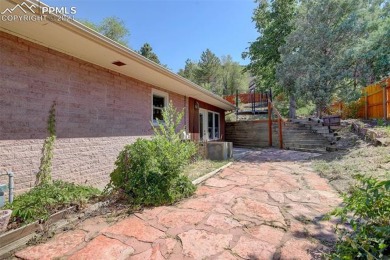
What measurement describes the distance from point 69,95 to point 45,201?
214 centimetres

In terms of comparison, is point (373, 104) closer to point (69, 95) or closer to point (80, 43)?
point (80, 43)

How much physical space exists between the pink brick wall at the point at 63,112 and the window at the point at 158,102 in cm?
106

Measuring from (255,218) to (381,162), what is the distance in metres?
3.99

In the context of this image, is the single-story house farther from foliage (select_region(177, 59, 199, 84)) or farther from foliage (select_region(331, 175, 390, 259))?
foliage (select_region(177, 59, 199, 84))

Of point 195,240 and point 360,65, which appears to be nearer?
point 195,240

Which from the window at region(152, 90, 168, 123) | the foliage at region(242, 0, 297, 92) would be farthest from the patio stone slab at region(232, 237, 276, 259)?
the foliage at region(242, 0, 297, 92)

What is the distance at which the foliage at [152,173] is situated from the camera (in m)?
3.17

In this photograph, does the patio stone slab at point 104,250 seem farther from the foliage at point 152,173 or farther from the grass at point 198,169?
the grass at point 198,169

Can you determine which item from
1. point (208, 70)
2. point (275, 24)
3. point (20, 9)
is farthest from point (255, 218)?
point (208, 70)

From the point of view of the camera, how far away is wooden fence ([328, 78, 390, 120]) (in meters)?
8.07

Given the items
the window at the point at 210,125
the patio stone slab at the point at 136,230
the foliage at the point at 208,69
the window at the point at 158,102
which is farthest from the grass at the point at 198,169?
the foliage at the point at 208,69

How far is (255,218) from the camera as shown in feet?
8.75

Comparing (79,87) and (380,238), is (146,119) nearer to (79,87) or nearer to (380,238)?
(79,87)

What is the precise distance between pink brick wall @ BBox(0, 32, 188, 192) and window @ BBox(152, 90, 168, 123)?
106 centimetres
